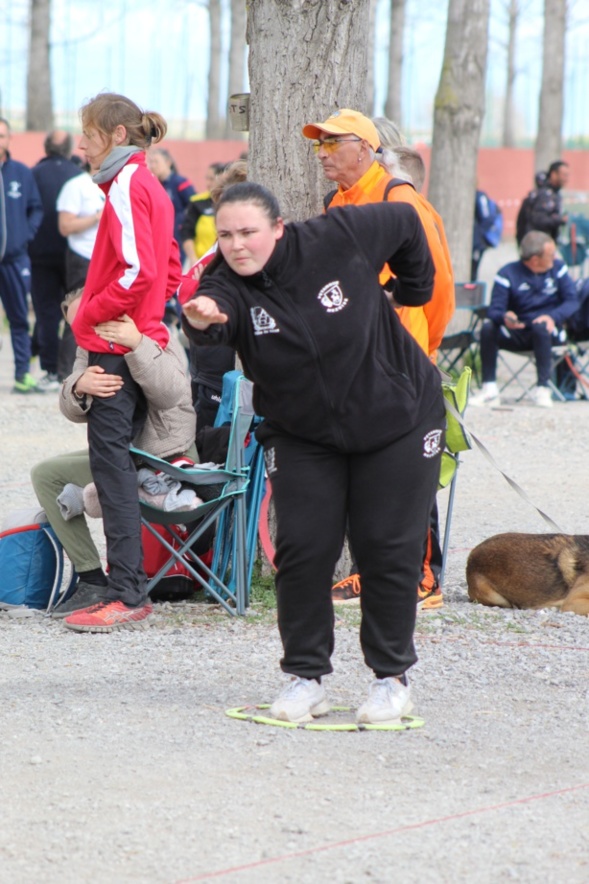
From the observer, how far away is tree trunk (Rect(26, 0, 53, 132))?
35.2 metres

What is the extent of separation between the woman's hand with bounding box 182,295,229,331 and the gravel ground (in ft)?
4.25

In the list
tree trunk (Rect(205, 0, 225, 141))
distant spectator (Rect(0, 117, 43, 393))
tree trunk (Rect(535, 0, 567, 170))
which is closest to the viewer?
distant spectator (Rect(0, 117, 43, 393))

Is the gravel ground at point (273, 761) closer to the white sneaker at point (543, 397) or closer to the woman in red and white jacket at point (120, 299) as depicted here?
the woman in red and white jacket at point (120, 299)

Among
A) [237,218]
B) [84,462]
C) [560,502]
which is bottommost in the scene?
[560,502]

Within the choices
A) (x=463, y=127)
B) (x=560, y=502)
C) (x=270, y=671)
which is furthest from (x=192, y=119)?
(x=270, y=671)

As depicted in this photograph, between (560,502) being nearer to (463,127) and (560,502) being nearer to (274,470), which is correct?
(274,470)

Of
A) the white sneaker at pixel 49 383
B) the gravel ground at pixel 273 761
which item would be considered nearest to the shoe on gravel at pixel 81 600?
the gravel ground at pixel 273 761

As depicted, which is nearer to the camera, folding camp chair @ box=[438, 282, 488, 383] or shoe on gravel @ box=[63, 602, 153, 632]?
shoe on gravel @ box=[63, 602, 153, 632]

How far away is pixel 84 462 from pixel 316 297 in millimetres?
2085

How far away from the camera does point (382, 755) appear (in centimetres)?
393

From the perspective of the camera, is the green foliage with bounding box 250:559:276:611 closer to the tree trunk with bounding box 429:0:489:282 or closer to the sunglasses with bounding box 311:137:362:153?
the sunglasses with bounding box 311:137:362:153

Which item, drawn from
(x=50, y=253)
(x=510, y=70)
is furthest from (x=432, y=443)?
(x=510, y=70)

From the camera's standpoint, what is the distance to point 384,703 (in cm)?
415

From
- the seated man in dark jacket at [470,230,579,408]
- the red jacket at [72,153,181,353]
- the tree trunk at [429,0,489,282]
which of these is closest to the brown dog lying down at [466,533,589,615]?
the red jacket at [72,153,181,353]
